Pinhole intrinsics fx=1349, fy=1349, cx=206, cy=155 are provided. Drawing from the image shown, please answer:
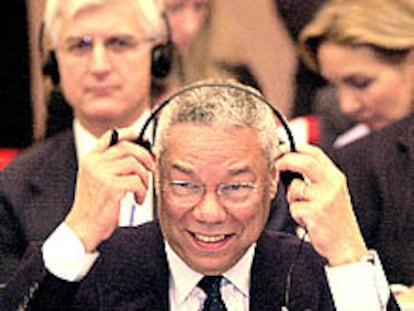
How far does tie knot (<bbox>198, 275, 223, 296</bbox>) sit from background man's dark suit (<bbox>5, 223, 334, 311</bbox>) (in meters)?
0.08

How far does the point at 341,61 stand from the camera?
13.6ft

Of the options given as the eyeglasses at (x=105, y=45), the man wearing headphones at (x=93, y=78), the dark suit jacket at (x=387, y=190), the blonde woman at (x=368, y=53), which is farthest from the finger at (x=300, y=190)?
the blonde woman at (x=368, y=53)

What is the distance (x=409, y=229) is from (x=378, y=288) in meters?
0.62

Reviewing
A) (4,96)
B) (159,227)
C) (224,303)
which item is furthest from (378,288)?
(4,96)

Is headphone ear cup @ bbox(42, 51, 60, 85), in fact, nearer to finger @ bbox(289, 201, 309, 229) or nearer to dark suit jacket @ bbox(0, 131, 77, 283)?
dark suit jacket @ bbox(0, 131, 77, 283)

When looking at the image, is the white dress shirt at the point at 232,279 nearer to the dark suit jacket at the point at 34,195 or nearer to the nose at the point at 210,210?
the nose at the point at 210,210

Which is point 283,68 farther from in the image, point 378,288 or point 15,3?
point 378,288

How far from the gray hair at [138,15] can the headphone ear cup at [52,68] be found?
1.7 inches

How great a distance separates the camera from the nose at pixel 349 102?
422 cm

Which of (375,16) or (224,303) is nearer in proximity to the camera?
(224,303)

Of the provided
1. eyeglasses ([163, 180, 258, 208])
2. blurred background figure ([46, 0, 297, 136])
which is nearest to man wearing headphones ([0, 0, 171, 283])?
blurred background figure ([46, 0, 297, 136])

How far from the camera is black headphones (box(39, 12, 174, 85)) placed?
150 inches

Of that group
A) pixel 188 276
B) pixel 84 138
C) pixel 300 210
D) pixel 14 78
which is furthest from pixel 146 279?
pixel 14 78

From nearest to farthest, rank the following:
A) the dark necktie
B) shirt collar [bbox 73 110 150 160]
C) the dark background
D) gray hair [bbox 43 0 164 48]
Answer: the dark necktie < shirt collar [bbox 73 110 150 160] < gray hair [bbox 43 0 164 48] < the dark background
